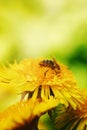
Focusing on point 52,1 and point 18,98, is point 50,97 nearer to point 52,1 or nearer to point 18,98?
point 18,98

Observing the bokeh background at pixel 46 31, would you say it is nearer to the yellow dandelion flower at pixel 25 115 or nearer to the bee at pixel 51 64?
the bee at pixel 51 64

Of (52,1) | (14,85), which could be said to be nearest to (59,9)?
(52,1)

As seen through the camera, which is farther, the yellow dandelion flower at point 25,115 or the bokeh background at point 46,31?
the bokeh background at point 46,31

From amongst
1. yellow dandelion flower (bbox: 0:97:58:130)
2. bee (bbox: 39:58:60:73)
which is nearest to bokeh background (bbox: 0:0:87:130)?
bee (bbox: 39:58:60:73)

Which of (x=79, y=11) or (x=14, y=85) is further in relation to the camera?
(x=79, y=11)

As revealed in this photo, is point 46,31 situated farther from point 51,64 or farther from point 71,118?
point 71,118

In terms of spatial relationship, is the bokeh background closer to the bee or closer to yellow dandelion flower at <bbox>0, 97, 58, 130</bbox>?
the bee

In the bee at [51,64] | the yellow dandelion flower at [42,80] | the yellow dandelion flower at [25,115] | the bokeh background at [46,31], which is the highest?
the bokeh background at [46,31]

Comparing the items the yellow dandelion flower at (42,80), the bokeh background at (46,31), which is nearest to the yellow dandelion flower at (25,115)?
the yellow dandelion flower at (42,80)
